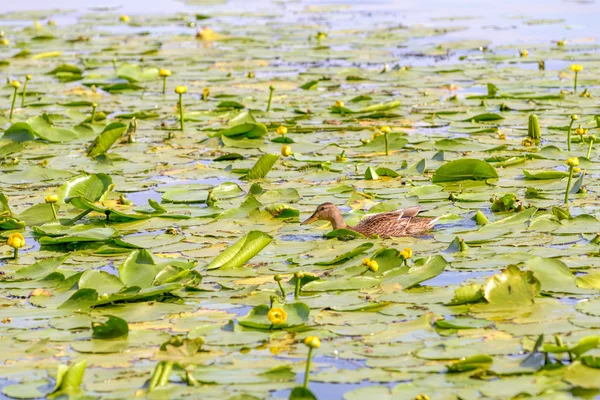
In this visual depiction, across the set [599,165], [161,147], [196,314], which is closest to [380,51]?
[161,147]

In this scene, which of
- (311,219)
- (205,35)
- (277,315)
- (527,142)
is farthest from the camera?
(205,35)

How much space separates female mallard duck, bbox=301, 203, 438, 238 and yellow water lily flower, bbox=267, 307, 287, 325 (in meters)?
1.50

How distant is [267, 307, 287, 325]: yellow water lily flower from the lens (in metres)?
3.78

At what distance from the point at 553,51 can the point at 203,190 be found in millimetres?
6458

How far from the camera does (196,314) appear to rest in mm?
4152

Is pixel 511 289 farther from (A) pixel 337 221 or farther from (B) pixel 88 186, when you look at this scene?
(B) pixel 88 186

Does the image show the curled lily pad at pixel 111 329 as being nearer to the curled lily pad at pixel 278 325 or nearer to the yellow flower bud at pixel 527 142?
the curled lily pad at pixel 278 325

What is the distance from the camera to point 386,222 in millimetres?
5215

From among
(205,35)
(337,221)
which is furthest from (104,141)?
(205,35)

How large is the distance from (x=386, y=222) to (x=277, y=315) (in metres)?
1.54

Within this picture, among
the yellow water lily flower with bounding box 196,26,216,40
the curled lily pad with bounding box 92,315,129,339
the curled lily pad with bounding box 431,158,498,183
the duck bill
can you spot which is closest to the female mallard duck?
the duck bill

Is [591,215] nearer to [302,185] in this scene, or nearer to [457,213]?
[457,213]

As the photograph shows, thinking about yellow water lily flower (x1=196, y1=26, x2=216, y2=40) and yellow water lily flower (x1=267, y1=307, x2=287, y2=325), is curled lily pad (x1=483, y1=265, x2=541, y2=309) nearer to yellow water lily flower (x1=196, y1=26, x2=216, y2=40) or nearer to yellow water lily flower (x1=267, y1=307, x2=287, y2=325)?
yellow water lily flower (x1=267, y1=307, x2=287, y2=325)

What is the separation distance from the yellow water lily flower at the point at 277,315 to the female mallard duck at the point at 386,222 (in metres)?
1.50
